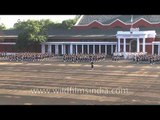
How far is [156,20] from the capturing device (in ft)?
197

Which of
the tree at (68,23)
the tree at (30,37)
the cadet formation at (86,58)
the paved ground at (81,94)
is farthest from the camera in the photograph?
the tree at (68,23)

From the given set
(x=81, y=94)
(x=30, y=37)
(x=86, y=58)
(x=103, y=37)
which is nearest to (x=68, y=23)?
(x=30, y=37)

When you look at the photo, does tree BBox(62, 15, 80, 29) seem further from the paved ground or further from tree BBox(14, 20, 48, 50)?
the paved ground

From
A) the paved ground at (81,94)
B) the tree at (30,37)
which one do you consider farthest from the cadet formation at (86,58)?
the paved ground at (81,94)

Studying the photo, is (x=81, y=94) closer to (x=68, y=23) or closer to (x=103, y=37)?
(x=103, y=37)

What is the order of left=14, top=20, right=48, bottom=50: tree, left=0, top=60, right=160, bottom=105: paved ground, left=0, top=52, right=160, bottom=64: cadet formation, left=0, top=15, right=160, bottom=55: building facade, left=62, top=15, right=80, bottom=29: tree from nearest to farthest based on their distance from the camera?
left=0, top=60, right=160, bottom=105: paved ground → left=0, top=52, right=160, bottom=64: cadet formation → left=0, top=15, right=160, bottom=55: building facade → left=14, top=20, right=48, bottom=50: tree → left=62, top=15, right=80, bottom=29: tree

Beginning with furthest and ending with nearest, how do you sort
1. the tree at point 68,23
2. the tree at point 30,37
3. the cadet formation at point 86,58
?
the tree at point 68,23, the tree at point 30,37, the cadet formation at point 86,58

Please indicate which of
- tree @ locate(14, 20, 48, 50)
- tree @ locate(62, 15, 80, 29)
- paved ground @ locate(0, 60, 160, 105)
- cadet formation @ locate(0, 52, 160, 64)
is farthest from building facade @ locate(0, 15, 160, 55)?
paved ground @ locate(0, 60, 160, 105)

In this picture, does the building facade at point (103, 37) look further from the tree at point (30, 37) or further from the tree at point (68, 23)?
the tree at point (68, 23)
